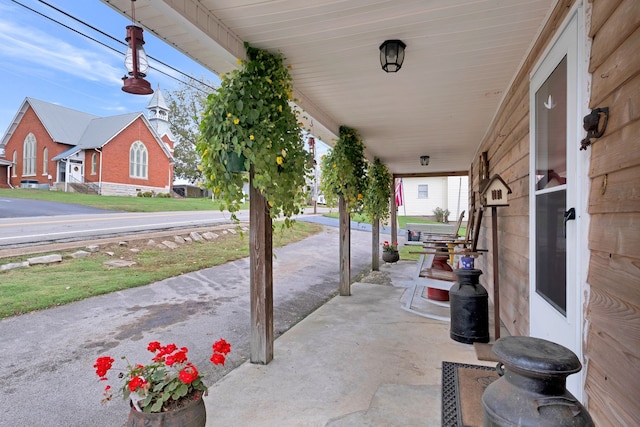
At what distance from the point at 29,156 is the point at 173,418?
27130 mm

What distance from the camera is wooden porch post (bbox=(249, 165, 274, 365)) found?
2.64 m

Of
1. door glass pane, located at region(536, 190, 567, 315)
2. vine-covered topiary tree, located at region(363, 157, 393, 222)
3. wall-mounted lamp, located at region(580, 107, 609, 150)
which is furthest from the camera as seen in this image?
vine-covered topiary tree, located at region(363, 157, 393, 222)

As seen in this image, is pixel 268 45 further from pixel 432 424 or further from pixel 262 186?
pixel 432 424

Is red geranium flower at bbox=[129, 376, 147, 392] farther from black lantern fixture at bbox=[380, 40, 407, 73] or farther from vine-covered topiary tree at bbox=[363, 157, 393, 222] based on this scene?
vine-covered topiary tree at bbox=[363, 157, 393, 222]

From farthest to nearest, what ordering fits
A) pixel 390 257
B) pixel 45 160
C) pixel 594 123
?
pixel 45 160, pixel 390 257, pixel 594 123

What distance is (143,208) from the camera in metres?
14.4

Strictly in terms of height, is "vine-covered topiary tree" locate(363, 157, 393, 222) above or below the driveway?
above

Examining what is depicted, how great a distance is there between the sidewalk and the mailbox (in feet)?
4.17

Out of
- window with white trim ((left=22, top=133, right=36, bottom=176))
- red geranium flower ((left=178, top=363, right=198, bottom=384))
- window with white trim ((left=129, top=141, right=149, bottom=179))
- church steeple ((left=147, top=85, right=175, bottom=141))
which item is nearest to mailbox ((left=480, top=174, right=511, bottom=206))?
red geranium flower ((left=178, top=363, right=198, bottom=384))

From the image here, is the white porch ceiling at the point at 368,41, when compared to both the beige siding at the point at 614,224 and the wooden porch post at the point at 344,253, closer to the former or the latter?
the beige siding at the point at 614,224

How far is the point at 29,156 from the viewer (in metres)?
21.8

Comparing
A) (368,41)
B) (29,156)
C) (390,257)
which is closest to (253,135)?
(368,41)

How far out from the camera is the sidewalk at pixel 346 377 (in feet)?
6.63

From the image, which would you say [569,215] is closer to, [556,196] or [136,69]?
[556,196]
